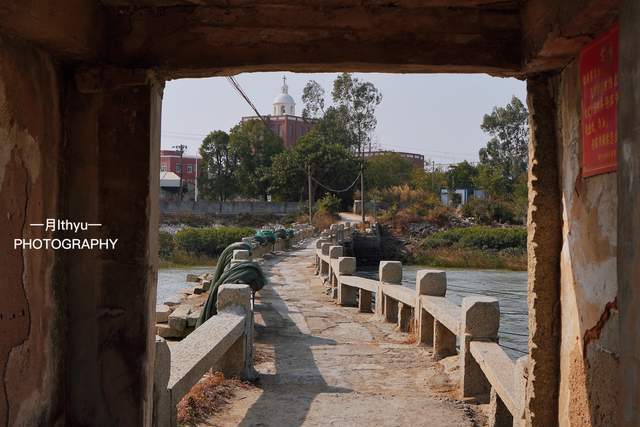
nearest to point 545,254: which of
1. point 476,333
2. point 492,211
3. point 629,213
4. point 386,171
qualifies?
point 629,213

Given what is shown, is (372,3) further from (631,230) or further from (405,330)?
(405,330)

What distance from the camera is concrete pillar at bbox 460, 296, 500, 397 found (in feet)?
19.2

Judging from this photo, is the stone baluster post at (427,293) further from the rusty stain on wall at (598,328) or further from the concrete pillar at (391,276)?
the rusty stain on wall at (598,328)

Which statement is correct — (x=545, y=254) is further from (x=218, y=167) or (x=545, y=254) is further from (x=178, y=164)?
(x=178, y=164)

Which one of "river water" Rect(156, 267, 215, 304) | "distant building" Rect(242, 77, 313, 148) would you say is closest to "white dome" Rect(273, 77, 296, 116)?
"distant building" Rect(242, 77, 313, 148)

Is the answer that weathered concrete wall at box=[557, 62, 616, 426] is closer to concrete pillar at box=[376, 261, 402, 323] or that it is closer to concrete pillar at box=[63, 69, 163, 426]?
concrete pillar at box=[63, 69, 163, 426]

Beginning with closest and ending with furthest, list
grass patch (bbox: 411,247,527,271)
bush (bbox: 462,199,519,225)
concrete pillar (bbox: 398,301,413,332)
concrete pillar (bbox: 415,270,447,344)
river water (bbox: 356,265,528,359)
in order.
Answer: concrete pillar (bbox: 415,270,447,344) → concrete pillar (bbox: 398,301,413,332) → river water (bbox: 356,265,528,359) → grass patch (bbox: 411,247,527,271) → bush (bbox: 462,199,519,225)

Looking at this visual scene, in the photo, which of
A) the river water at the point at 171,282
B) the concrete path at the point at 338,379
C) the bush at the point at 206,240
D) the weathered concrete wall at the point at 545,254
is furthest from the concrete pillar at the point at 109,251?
the bush at the point at 206,240

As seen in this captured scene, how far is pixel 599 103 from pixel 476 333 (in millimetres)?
3096

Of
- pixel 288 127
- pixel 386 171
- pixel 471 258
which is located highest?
pixel 288 127

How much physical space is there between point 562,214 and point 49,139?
2797 mm

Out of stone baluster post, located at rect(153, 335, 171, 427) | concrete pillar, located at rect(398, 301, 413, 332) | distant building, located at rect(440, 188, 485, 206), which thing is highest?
distant building, located at rect(440, 188, 485, 206)

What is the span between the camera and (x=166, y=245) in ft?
117

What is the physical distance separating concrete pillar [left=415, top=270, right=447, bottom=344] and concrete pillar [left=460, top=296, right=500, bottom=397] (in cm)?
190
